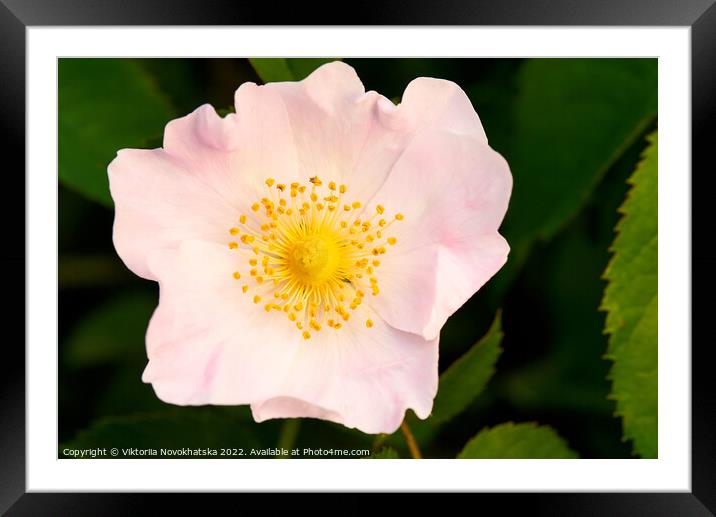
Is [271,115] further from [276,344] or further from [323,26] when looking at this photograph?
[276,344]

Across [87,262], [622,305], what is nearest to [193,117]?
[87,262]

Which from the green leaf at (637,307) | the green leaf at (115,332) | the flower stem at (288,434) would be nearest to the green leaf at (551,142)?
the green leaf at (637,307)

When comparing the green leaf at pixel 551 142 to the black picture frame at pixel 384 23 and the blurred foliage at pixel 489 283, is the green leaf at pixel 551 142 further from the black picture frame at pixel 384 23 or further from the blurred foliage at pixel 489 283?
the black picture frame at pixel 384 23

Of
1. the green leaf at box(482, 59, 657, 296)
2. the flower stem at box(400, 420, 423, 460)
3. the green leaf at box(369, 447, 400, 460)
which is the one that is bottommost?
the green leaf at box(369, 447, 400, 460)

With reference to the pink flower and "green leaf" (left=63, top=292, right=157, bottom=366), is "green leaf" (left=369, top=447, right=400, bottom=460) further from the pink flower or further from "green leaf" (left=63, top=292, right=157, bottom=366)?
"green leaf" (left=63, top=292, right=157, bottom=366)

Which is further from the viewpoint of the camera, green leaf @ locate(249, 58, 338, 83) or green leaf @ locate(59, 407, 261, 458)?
green leaf @ locate(59, 407, 261, 458)

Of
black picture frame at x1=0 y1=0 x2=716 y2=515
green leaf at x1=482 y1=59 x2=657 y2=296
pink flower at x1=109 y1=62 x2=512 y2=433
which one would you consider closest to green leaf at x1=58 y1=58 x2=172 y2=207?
black picture frame at x1=0 y1=0 x2=716 y2=515

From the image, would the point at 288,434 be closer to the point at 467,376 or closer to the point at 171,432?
the point at 171,432

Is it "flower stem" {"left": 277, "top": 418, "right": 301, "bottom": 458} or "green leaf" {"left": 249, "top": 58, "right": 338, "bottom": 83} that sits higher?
Result: "green leaf" {"left": 249, "top": 58, "right": 338, "bottom": 83}
